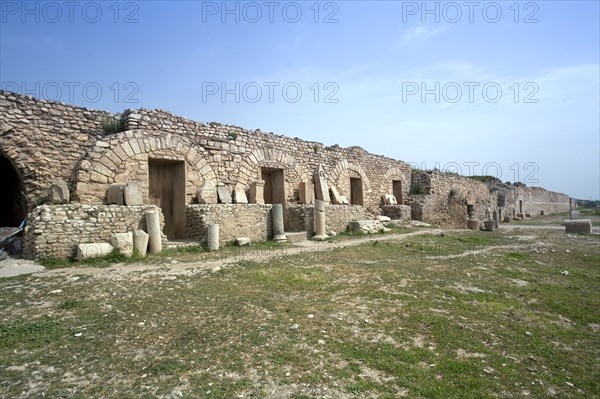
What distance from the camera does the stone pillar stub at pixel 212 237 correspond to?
972 centimetres

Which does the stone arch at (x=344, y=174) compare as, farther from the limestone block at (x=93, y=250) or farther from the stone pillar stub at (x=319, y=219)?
the limestone block at (x=93, y=250)

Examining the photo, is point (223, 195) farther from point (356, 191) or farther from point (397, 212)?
point (397, 212)

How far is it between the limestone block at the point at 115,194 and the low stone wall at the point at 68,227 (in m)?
0.66

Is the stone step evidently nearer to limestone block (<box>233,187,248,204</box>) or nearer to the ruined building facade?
the ruined building facade

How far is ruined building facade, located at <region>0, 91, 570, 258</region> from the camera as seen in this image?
8.20m

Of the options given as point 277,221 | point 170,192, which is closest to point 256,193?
point 277,221

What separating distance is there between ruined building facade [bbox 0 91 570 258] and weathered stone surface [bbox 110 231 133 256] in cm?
28

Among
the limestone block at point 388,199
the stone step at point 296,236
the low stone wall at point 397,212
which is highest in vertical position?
the limestone block at point 388,199

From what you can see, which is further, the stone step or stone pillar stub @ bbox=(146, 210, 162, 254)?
the stone step

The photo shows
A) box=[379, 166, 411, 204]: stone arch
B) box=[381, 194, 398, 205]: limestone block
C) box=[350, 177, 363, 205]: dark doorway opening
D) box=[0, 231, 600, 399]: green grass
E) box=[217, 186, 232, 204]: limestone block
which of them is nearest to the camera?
box=[0, 231, 600, 399]: green grass

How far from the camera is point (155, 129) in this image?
10.7 meters

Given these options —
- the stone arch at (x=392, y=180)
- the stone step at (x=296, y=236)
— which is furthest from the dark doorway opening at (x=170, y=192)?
the stone arch at (x=392, y=180)

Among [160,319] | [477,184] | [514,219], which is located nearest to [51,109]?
[160,319]

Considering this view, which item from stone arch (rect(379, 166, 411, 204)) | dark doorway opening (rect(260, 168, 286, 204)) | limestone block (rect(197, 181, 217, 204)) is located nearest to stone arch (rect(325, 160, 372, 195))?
stone arch (rect(379, 166, 411, 204))
